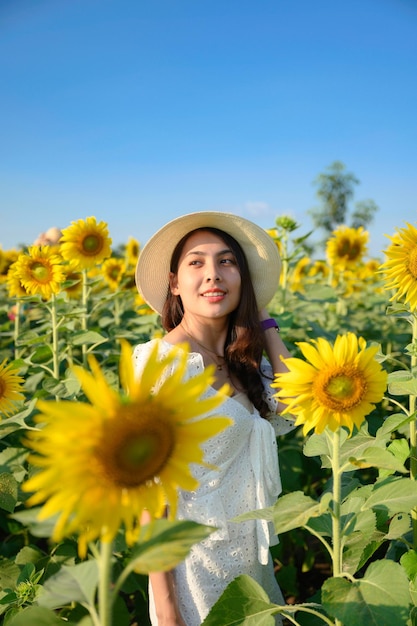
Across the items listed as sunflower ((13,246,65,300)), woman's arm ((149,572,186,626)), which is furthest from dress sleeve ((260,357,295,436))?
sunflower ((13,246,65,300))

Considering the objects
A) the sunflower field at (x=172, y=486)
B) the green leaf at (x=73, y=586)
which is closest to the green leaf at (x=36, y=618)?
the sunflower field at (x=172, y=486)

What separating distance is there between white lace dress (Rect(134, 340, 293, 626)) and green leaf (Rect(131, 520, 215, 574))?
897 millimetres

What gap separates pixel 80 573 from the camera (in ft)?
3.16

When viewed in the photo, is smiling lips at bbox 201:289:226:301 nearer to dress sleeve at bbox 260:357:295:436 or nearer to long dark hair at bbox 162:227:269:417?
long dark hair at bbox 162:227:269:417

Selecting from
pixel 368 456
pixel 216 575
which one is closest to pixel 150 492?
pixel 368 456

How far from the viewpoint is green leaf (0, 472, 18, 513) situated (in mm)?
2003

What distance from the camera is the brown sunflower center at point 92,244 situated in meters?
3.50

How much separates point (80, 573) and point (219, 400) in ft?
1.27

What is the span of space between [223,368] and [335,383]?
887mm

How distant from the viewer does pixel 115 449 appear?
31.6 inches

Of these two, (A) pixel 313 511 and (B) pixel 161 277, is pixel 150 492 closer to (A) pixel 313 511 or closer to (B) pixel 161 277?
(A) pixel 313 511

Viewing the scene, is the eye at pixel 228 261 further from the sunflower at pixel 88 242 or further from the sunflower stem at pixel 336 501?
the sunflower at pixel 88 242

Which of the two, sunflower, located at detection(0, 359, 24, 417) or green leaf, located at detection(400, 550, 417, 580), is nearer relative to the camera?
green leaf, located at detection(400, 550, 417, 580)

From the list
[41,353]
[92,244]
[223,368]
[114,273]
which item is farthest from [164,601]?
[114,273]
